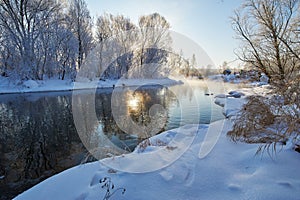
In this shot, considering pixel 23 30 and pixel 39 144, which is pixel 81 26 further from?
pixel 39 144

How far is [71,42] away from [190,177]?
90.4ft

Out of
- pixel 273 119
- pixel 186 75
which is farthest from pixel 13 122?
pixel 186 75

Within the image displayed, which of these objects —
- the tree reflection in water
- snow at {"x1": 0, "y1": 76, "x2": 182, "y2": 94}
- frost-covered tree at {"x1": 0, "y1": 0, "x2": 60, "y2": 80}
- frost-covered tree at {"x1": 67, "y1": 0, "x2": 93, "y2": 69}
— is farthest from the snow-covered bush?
frost-covered tree at {"x1": 67, "y1": 0, "x2": 93, "y2": 69}

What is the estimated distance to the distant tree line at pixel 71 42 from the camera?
21.0m

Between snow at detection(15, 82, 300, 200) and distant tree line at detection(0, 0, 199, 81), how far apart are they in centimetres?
2260

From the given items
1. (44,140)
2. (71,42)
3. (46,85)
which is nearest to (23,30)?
(71,42)

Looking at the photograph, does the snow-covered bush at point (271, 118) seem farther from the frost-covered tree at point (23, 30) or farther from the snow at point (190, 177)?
the frost-covered tree at point (23, 30)

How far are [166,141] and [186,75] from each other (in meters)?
56.5

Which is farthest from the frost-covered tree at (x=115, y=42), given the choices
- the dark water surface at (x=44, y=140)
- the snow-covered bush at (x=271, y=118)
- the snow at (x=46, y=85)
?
the snow-covered bush at (x=271, y=118)

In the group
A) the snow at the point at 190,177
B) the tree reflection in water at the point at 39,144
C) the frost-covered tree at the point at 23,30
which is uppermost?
the frost-covered tree at the point at 23,30

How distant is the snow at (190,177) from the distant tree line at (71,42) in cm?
2260

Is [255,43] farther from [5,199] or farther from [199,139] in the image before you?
[5,199]

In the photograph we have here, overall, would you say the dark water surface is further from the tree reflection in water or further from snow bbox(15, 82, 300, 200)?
snow bbox(15, 82, 300, 200)

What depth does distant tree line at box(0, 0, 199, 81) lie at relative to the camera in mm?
21000
